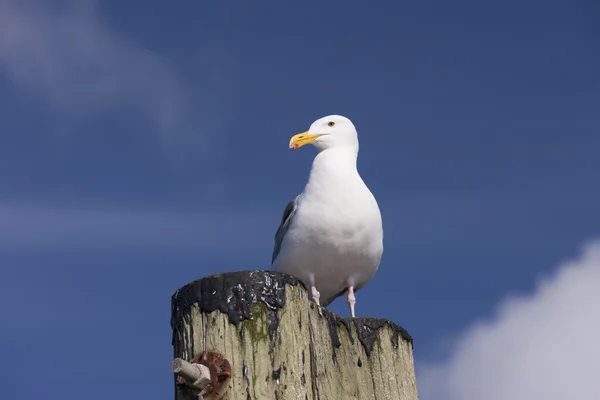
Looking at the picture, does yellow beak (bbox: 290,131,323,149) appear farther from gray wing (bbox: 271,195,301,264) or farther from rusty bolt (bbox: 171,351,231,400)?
rusty bolt (bbox: 171,351,231,400)

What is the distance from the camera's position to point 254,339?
5.18m

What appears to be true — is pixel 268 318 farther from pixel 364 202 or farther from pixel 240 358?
pixel 364 202

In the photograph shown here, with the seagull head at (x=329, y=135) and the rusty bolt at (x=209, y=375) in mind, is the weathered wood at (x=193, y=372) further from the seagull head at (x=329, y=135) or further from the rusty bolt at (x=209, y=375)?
the seagull head at (x=329, y=135)

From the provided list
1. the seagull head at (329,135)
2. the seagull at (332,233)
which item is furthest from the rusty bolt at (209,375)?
the seagull head at (329,135)

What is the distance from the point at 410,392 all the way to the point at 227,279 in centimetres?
179

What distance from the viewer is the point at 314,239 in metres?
8.61

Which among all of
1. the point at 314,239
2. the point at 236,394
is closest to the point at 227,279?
the point at 236,394

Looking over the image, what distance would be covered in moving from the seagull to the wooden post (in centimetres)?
292

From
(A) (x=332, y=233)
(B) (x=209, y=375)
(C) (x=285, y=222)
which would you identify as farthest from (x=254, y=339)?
(C) (x=285, y=222)

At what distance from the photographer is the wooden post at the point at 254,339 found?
510 centimetres

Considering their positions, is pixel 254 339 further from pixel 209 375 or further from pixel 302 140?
pixel 302 140

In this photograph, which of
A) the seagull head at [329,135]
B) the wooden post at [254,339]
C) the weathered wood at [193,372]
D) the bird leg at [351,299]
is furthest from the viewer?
the seagull head at [329,135]

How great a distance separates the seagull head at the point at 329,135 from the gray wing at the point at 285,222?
2.29ft

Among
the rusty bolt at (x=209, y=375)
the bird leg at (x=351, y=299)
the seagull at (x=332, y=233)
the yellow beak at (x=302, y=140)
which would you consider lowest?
the rusty bolt at (x=209, y=375)
